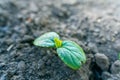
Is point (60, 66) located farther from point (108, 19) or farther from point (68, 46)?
point (108, 19)

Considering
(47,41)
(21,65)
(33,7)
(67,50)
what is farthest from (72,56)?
(33,7)

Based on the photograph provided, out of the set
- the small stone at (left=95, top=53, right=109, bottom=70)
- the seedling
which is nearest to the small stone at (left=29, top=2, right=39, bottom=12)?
the seedling

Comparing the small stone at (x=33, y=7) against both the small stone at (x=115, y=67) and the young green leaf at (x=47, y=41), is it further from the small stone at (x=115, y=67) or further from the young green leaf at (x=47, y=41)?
the small stone at (x=115, y=67)

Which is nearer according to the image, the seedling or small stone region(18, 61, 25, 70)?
the seedling

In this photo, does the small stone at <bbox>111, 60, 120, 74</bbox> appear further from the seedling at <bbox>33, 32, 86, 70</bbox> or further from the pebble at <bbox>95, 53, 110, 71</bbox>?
the seedling at <bbox>33, 32, 86, 70</bbox>

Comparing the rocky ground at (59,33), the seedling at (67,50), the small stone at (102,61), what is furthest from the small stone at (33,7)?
the small stone at (102,61)

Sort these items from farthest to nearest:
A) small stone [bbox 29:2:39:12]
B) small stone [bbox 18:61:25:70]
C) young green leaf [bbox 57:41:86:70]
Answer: small stone [bbox 29:2:39:12] < small stone [bbox 18:61:25:70] < young green leaf [bbox 57:41:86:70]

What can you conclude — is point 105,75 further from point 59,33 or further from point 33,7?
Answer: point 33,7
